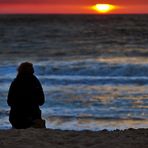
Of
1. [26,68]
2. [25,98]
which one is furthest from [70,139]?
[26,68]

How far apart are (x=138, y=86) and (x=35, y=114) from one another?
1006 cm

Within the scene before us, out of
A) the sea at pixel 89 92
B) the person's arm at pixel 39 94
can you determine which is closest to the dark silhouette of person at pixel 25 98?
the person's arm at pixel 39 94

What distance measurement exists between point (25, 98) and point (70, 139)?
1133 mm

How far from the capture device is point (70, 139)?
728 cm

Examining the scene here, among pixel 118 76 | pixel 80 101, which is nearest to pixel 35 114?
pixel 80 101

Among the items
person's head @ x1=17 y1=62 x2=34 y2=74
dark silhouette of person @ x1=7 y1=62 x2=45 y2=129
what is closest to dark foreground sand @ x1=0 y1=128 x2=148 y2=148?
dark silhouette of person @ x1=7 y1=62 x2=45 y2=129

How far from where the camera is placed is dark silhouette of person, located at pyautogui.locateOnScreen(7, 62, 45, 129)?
796 cm

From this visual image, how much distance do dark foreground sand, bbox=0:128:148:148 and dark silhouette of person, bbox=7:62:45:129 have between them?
0.42 metres

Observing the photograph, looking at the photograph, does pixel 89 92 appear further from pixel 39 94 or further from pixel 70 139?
pixel 70 139

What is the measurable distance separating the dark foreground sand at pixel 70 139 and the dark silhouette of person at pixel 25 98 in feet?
1.37

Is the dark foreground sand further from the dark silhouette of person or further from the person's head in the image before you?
the person's head

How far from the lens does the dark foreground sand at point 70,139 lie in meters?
6.87

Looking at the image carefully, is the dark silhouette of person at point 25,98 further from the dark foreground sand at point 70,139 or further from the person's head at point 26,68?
the dark foreground sand at point 70,139

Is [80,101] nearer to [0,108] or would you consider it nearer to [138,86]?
[0,108]
